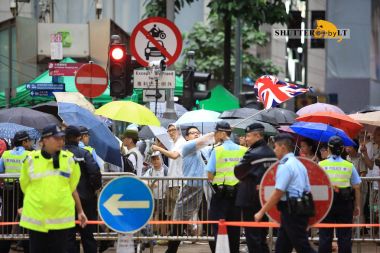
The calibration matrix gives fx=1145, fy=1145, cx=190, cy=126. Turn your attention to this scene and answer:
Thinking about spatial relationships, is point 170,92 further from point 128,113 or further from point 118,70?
point 128,113

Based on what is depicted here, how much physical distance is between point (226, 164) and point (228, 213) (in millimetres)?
656

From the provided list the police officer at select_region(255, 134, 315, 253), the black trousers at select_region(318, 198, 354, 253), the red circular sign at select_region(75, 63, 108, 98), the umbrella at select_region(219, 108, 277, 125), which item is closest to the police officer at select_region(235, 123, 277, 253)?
the police officer at select_region(255, 134, 315, 253)

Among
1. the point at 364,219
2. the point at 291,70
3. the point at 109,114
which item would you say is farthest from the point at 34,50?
the point at 291,70

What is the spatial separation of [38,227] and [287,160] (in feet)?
8.90

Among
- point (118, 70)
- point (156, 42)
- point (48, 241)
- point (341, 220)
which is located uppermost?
point (156, 42)

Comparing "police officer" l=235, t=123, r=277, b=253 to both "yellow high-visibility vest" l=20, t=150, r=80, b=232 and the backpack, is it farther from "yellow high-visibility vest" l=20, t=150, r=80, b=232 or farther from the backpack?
the backpack

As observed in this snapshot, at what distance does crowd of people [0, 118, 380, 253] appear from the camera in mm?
11844

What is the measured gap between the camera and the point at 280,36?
20.3 m

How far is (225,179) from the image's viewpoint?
14.1 metres

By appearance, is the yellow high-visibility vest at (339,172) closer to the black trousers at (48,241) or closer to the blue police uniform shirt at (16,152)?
the black trousers at (48,241)

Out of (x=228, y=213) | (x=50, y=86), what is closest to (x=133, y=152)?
(x=228, y=213)

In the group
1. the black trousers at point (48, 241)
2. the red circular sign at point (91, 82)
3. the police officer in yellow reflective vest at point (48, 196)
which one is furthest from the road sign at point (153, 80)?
the black trousers at point (48, 241)

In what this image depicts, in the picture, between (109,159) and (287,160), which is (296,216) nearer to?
(287,160)

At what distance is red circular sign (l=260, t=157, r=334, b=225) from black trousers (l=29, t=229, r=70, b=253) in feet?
7.26
